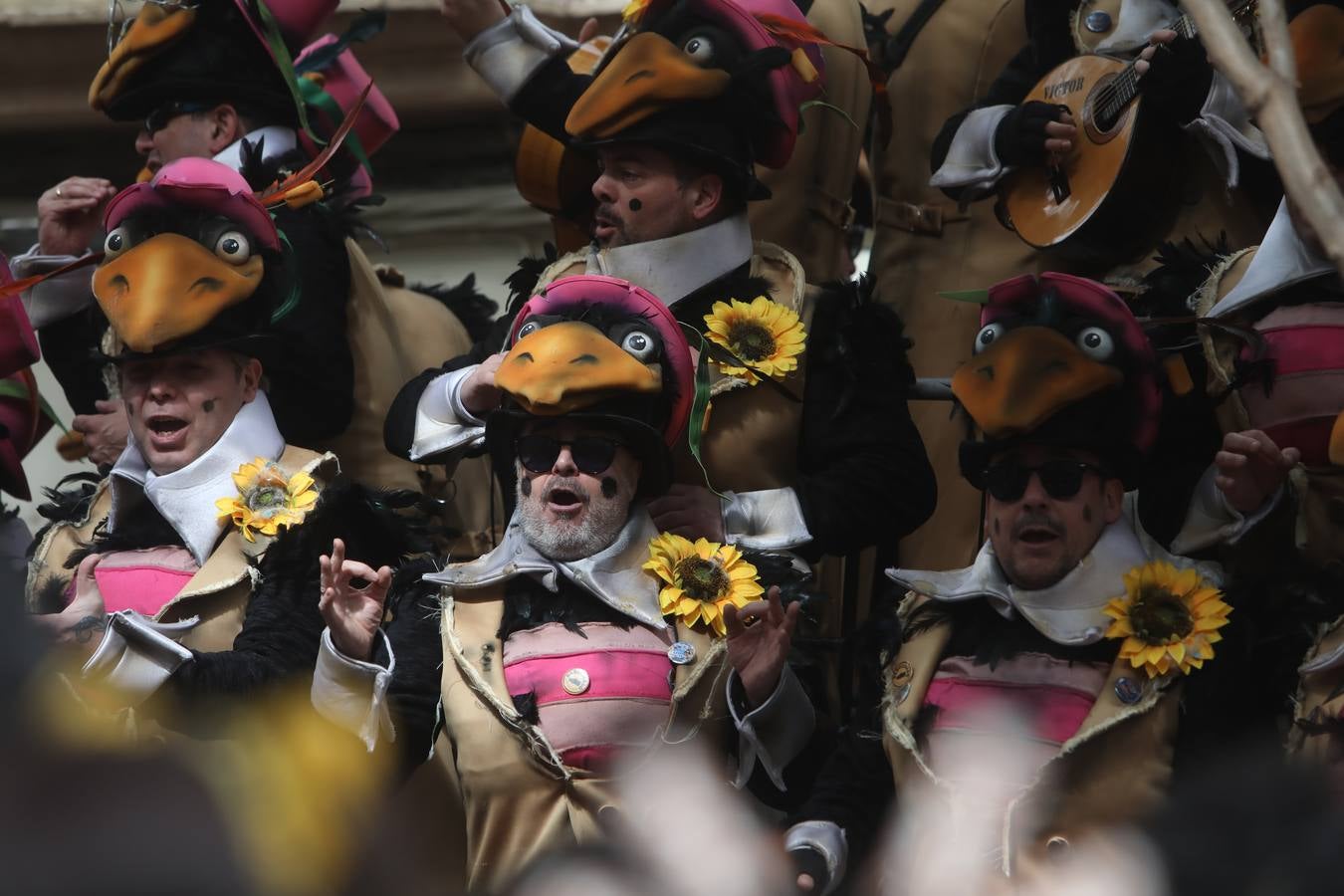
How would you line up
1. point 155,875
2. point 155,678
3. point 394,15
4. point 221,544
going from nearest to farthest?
Answer: point 155,875 → point 155,678 → point 221,544 → point 394,15

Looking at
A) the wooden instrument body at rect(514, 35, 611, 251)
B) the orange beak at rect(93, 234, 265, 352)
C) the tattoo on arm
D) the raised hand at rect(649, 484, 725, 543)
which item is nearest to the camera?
the tattoo on arm

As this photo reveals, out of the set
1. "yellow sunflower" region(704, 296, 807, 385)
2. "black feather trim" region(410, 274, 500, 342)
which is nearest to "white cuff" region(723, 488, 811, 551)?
"yellow sunflower" region(704, 296, 807, 385)

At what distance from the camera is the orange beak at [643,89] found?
4.31 metres

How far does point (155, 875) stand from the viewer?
4.29ft

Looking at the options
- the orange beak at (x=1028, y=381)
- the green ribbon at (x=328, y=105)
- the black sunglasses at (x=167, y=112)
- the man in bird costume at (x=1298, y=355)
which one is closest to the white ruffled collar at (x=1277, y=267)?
the man in bird costume at (x=1298, y=355)

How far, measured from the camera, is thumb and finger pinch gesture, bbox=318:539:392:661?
12.5 feet

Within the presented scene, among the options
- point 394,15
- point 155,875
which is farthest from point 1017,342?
point 394,15

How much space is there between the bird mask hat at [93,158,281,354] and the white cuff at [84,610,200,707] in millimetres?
773

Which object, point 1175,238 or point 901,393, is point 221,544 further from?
point 1175,238

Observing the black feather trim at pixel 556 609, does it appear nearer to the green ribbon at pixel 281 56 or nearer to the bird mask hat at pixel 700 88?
the bird mask hat at pixel 700 88

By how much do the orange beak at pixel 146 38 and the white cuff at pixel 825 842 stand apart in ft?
7.72

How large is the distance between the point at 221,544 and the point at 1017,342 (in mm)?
1536

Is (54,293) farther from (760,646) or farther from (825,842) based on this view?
(825,842)

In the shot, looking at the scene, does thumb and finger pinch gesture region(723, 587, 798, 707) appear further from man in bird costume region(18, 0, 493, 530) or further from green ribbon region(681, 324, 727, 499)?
man in bird costume region(18, 0, 493, 530)
